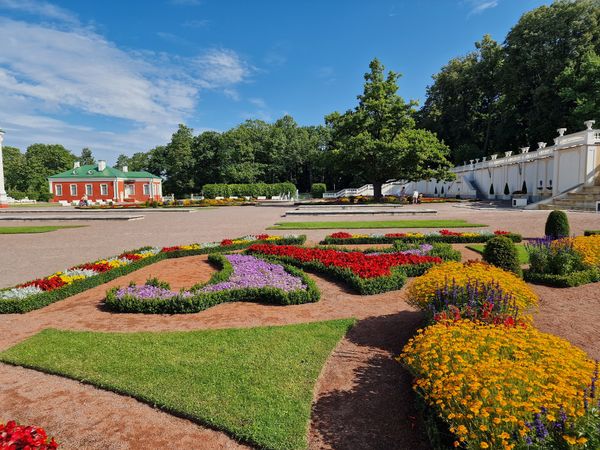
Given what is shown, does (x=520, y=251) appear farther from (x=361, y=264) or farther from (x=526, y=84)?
(x=526, y=84)

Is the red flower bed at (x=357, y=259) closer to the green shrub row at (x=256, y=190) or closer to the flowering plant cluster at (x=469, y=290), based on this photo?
the flowering plant cluster at (x=469, y=290)

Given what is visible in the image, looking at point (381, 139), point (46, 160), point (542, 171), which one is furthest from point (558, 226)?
point (46, 160)

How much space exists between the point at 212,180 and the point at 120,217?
1672 inches

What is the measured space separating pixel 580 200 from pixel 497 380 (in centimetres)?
3222

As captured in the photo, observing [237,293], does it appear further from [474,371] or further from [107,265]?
[474,371]

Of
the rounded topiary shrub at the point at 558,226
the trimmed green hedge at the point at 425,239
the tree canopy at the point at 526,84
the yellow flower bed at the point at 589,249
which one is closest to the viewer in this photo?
the yellow flower bed at the point at 589,249

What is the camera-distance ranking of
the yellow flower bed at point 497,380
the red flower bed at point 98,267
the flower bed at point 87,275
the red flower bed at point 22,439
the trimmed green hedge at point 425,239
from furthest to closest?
the trimmed green hedge at point 425,239
the red flower bed at point 98,267
the flower bed at point 87,275
the yellow flower bed at point 497,380
the red flower bed at point 22,439

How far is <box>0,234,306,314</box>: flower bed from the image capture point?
23.8 feet

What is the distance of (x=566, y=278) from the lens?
8000 millimetres

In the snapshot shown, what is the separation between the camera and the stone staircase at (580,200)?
1073 inches

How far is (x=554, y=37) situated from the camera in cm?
4266

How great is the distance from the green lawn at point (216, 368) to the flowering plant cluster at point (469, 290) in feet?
4.67

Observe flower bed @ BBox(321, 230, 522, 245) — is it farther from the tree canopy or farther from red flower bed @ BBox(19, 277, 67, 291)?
the tree canopy

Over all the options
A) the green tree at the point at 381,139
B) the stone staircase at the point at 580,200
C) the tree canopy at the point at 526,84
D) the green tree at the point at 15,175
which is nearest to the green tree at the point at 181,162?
the green tree at the point at 15,175
